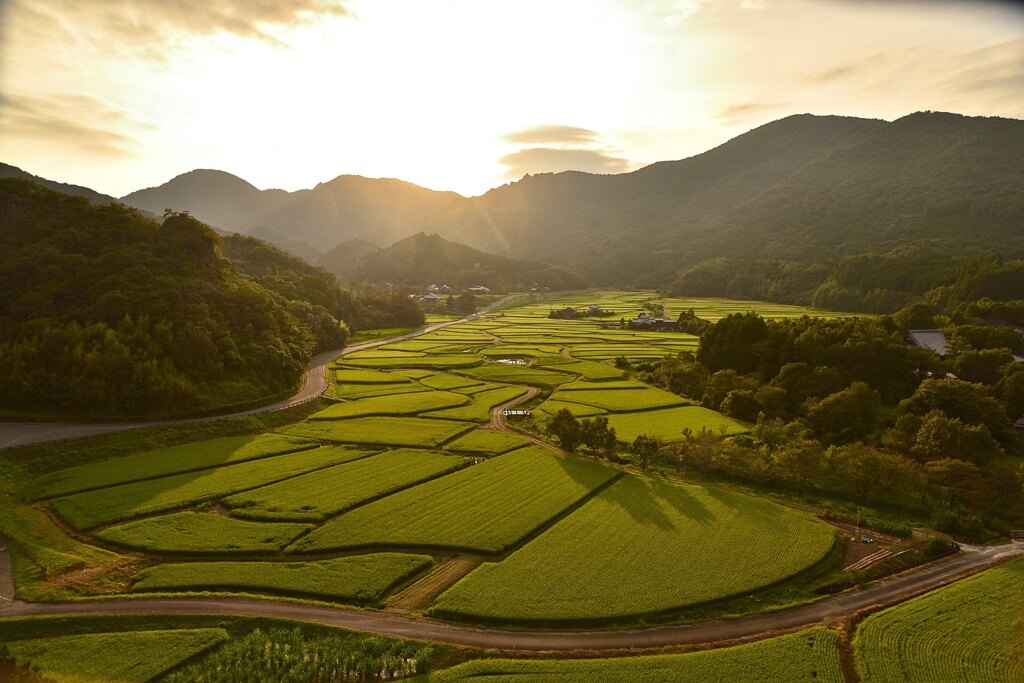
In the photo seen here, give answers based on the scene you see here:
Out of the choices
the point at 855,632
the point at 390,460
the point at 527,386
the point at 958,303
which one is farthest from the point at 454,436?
the point at 958,303

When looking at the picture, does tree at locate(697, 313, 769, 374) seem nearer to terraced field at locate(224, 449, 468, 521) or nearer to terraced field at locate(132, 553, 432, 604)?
terraced field at locate(224, 449, 468, 521)

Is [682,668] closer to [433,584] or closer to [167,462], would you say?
[433,584]

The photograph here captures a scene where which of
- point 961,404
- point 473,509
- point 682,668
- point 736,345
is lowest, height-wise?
point 682,668

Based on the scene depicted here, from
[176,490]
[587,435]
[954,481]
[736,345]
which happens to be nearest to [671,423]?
[587,435]

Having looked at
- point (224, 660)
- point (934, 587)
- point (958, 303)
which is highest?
point (958, 303)

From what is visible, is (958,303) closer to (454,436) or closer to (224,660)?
(454,436)

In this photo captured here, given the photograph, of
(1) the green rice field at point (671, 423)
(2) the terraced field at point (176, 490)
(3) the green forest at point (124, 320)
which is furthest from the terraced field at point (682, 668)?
(3) the green forest at point (124, 320)
